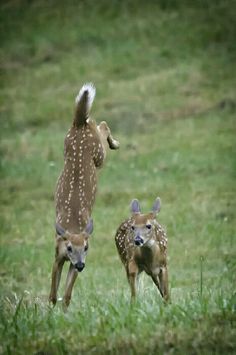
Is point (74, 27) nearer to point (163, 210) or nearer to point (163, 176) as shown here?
point (163, 176)

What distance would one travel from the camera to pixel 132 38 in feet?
105

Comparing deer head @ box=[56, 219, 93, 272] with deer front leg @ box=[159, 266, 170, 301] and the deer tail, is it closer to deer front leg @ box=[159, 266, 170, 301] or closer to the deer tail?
deer front leg @ box=[159, 266, 170, 301]

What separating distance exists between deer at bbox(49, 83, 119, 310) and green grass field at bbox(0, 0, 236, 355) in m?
0.40

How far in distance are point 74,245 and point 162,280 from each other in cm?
94

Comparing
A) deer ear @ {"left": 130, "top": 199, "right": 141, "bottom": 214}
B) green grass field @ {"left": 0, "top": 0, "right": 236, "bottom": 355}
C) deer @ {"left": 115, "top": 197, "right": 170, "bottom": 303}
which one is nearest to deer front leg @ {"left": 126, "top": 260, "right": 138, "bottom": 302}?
deer @ {"left": 115, "top": 197, "right": 170, "bottom": 303}

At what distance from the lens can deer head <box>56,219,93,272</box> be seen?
10961 mm

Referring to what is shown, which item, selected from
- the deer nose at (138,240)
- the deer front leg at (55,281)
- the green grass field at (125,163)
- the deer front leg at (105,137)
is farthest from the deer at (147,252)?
the deer front leg at (105,137)

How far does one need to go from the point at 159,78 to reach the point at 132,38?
13.0 feet

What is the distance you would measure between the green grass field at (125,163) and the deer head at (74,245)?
Answer: 1.26ft

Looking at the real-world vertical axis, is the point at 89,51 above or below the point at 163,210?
above

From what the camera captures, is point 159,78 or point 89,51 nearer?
point 159,78

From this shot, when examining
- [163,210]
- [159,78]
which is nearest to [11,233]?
[163,210]

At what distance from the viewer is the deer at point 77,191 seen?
11047mm

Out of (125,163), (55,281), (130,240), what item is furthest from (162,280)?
(125,163)
